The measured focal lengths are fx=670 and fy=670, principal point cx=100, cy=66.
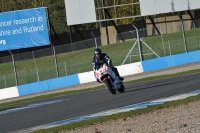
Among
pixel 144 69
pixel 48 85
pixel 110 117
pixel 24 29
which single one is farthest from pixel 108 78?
pixel 24 29

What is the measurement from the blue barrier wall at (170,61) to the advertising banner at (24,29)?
36.5ft

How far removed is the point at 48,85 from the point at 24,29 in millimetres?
9697

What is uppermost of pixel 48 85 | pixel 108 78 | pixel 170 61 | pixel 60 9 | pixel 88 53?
pixel 108 78

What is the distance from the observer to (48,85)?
34.5 metres

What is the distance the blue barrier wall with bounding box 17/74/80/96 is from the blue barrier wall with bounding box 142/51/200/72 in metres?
3.67

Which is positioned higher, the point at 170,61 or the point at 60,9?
the point at 60,9

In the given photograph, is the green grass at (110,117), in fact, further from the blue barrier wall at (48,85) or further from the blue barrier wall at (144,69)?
the blue barrier wall at (48,85)

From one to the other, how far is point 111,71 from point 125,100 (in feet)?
8.59

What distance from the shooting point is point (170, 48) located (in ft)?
→ 119

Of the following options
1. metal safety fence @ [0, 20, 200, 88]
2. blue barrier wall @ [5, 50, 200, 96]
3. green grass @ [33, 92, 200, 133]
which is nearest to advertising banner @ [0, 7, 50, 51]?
metal safety fence @ [0, 20, 200, 88]

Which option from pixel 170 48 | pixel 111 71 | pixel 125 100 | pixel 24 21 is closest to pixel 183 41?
pixel 170 48

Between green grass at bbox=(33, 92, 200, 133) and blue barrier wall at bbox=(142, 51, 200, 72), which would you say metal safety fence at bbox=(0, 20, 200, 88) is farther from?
green grass at bbox=(33, 92, 200, 133)

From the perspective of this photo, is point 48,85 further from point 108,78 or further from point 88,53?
point 108,78

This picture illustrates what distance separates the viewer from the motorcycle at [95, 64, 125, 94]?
65.6 feet
